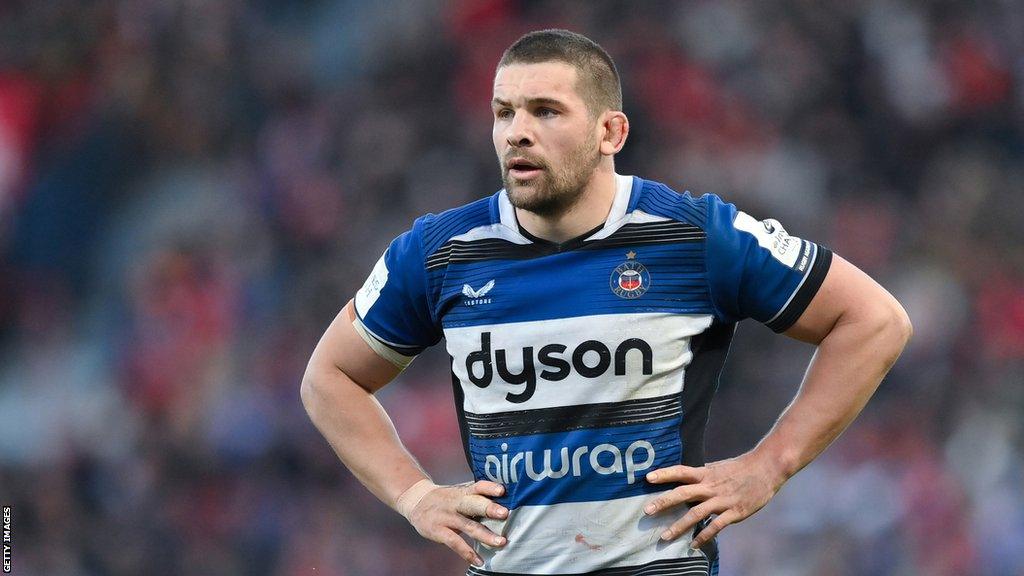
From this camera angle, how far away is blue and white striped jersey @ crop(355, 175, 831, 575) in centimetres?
379

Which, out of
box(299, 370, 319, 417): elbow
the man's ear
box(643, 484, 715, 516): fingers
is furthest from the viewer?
box(299, 370, 319, 417): elbow

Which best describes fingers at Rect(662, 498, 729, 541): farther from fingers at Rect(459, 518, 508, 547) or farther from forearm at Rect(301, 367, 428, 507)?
forearm at Rect(301, 367, 428, 507)

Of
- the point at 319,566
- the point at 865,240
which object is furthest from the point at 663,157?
the point at 319,566

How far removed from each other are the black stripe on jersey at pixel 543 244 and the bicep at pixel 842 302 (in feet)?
1.16

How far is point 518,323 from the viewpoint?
3.88 metres

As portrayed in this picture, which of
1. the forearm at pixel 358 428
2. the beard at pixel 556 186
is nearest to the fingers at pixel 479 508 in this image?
the forearm at pixel 358 428

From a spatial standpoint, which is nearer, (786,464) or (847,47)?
(786,464)

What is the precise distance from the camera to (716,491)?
12.5ft

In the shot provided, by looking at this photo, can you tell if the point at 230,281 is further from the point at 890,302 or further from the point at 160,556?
the point at 890,302

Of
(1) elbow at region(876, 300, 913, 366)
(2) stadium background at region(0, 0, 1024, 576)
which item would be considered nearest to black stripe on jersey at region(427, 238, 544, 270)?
(1) elbow at region(876, 300, 913, 366)

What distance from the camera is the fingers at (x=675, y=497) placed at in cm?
375

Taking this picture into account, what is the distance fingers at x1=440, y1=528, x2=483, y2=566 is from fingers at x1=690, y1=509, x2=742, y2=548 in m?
0.58

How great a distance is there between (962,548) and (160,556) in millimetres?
4554

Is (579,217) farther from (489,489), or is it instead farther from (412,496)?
(412,496)
